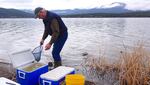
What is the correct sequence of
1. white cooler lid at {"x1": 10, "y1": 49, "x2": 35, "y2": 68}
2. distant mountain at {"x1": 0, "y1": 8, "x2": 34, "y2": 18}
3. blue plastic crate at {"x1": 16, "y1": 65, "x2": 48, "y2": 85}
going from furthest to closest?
1. distant mountain at {"x1": 0, "y1": 8, "x2": 34, "y2": 18}
2. white cooler lid at {"x1": 10, "y1": 49, "x2": 35, "y2": 68}
3. blue plastic crate at {"x1": 16, "y1": 65, "x2": 48, "y2": 85}

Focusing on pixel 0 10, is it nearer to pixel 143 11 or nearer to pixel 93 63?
pixel 143 11

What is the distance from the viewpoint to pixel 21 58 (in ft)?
17.8

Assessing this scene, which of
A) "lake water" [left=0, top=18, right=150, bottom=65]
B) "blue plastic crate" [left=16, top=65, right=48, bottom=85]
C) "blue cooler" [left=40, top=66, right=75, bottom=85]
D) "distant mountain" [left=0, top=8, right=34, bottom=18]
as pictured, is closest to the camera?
"blue cooler" [left=40, top=66, right=75, bottom=85]

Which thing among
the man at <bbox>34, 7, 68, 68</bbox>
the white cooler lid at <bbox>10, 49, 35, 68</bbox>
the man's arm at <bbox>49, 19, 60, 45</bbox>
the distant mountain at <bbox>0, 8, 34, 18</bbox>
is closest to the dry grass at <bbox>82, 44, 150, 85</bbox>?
the man at <bbox>34, 7, 68, 68</bbox>

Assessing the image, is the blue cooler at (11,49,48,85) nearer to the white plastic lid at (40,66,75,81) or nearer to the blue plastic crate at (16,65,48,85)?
the blue plastic crate at (16,65,48,85)

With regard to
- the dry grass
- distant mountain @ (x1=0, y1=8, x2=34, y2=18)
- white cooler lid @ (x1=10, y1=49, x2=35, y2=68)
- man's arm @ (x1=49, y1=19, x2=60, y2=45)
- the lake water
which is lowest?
distant mountain @ (x1=0, y1=8, x2=34, y2=18)

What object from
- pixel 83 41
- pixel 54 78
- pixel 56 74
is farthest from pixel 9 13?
pixel 54 78

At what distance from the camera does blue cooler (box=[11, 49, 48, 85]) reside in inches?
200

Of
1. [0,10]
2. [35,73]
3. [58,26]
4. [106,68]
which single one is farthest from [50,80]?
[0,10]

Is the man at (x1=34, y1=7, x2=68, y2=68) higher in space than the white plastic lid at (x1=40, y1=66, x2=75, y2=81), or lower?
higher

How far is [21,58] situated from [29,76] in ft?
1.86

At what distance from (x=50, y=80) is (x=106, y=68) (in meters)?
3.32

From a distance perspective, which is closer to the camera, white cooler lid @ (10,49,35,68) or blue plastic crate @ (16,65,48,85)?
blue plastic crate @ (16,65,48,85)

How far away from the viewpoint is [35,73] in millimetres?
5164
